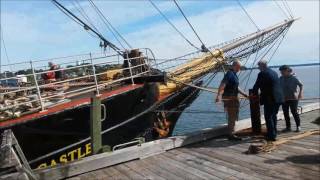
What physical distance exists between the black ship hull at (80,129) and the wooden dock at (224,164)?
2416mm

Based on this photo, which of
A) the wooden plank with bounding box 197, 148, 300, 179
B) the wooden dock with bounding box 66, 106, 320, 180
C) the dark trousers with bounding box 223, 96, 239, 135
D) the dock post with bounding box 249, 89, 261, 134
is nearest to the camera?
the wooden plank with bounding box 197, 148, 300, 179

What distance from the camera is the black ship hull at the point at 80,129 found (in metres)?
8.74

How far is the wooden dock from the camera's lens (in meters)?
6.47

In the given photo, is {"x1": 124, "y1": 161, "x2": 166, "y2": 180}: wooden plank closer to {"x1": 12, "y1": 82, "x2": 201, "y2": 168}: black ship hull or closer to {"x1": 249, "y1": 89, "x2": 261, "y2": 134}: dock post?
{"x1": 12, "y1": 82, "x2": 201, "y2": 168}: black ship hull

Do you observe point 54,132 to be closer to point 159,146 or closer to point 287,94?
point 159,146

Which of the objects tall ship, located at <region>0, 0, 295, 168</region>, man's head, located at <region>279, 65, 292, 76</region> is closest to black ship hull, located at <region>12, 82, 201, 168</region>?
tall ship, located at <region>0, 0, 295, 168</region>

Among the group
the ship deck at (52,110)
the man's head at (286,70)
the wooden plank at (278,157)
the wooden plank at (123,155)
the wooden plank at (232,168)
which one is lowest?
the wooden plank at (278,157)

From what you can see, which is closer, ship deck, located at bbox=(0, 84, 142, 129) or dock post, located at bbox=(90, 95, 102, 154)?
dock post, located at bbox=(90, 95, 102, 154)

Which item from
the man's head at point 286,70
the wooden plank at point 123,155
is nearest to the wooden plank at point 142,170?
the wooden plank at point 123,155

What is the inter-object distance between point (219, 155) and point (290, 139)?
6.11ft

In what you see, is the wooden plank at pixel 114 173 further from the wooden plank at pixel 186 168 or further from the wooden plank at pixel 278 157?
the wooden plank at pixel 278 157

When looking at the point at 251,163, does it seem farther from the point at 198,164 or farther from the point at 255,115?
the point at 255,115

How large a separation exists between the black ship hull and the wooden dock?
2.42 meters

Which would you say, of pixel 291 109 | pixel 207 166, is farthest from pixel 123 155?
pixel 291 109
